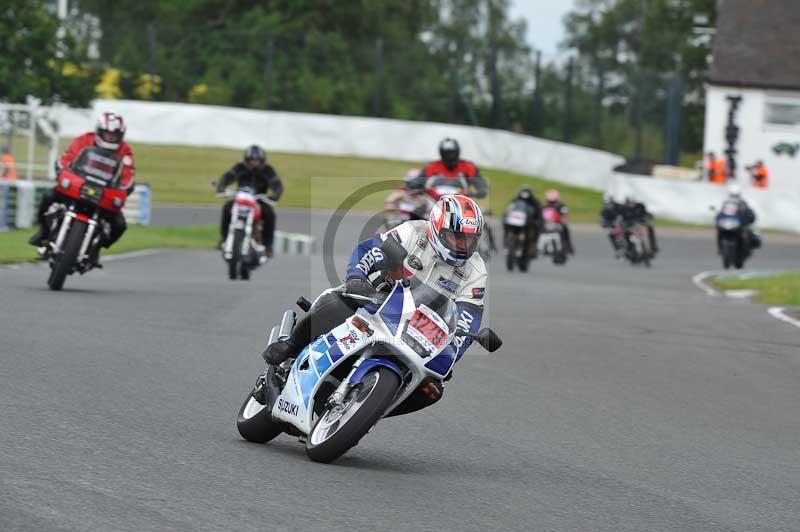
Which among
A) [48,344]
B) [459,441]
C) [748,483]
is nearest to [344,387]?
[459,441]

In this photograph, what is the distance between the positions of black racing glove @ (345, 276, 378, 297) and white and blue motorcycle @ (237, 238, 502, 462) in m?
0.04

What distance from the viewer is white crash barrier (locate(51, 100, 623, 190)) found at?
49.2 m

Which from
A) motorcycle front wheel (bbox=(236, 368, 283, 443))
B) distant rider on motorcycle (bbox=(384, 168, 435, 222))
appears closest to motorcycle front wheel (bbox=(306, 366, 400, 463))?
motorcycle front wheel (bbox=(236, 368, 283, 443))

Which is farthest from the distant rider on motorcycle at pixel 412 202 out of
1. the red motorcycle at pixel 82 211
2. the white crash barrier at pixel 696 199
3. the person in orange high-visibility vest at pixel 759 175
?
the person in orange high-visibility vest at pixel 759 175

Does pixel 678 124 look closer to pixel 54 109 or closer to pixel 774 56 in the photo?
pixel 774 56

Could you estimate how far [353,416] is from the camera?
7105 millimetres

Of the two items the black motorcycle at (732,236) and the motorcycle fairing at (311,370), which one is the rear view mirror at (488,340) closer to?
the motorcycle fairing at (311,370)

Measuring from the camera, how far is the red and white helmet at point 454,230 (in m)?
7.60

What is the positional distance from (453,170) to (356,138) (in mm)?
29518

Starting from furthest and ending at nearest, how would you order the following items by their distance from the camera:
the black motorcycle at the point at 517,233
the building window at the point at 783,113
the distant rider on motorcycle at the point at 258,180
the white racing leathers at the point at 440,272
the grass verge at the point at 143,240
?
the building window at the point at 783,113, the black motorcycle at the point at 517,233, the grass verge at the point at 143,240, the distant rider on motorcycle at the point at 258,180, the white racing leathers at the point at 440,272

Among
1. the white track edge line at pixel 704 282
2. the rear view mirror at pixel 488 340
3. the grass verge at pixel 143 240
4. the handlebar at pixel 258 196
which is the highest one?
the handlebar at pixel 258 196

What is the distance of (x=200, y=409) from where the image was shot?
28.8ft

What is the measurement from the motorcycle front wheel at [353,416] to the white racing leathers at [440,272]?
628 mm

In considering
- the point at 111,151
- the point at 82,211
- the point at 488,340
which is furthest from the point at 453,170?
the point at 488,340
